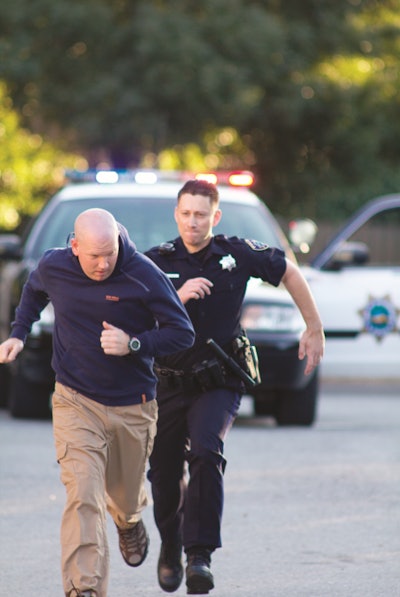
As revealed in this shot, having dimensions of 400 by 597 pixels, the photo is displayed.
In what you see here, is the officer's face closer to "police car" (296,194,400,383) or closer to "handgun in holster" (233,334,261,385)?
"handgun in holster" (233,334,261,385)

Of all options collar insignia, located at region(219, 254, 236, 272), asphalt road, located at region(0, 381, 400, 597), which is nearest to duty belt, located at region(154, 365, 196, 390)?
collar insignia, located at region(219, 254, 236, 272)

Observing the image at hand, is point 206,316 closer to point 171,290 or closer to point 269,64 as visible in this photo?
point 171,290

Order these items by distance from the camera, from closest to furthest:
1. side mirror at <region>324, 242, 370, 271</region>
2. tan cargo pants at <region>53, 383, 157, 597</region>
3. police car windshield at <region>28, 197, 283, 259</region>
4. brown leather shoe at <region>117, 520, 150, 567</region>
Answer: tan cargo pants at <region>53, 383, 157, 597</region> < brown leather shoe at <region>117, 520, 150, 567</region> < police car windshield at <region>28, 197, 283, 259</region> < side mirror at <region>324, 242, 370, 271</region>

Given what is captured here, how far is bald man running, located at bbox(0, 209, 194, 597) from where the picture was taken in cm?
568

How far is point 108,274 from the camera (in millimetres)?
5820

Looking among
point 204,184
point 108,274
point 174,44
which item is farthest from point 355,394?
point 174,44

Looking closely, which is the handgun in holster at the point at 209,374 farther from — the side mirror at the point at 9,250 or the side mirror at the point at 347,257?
the side mirror at the point at 347,257

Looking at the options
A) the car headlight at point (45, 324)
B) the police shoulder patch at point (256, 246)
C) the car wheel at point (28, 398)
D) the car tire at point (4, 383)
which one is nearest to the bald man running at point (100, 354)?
the police shoulder patch at point (256, 246)

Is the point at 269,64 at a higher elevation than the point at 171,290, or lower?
higher

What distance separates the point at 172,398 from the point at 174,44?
1971cm

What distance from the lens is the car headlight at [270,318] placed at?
453 inches

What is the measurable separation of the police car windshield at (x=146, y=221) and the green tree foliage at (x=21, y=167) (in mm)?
11690

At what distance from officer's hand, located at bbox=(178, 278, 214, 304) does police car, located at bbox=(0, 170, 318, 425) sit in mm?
4862

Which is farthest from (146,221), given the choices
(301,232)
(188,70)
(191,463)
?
(188,70)
